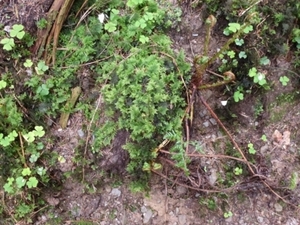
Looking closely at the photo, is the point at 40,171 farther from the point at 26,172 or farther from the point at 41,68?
the point at 41,68

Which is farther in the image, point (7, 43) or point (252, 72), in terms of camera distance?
point (252, 72)

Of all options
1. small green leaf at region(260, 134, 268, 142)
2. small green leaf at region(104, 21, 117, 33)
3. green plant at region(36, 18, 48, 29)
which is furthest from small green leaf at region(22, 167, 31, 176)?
small green leaf at region(260, 134, 268, 142)

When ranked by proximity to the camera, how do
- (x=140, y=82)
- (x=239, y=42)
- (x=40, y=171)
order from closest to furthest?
1. (x=140, y=82)
2. (x=40, y=171)
3. (x=239, y=42)

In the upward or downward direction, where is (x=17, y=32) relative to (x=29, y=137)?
upward

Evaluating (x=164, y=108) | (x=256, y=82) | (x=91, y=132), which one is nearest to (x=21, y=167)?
(x=91, y=132)

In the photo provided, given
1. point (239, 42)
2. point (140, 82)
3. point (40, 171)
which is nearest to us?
point (140, 82)

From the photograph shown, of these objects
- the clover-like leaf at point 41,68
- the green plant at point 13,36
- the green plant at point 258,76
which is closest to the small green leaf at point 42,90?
the clover-like leaf at point 41,68

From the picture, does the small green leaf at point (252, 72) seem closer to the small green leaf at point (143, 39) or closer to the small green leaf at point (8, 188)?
the small green leaf at point (143, 39)

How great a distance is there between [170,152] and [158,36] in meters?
0.86

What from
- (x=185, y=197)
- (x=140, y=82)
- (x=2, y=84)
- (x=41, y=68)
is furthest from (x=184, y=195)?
(x=2, y=84)

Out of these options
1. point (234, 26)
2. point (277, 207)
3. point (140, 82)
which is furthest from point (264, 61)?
point (277, 207)

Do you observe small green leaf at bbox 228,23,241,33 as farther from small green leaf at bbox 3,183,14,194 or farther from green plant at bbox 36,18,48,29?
small green leaf at bbox 3,183,14,194

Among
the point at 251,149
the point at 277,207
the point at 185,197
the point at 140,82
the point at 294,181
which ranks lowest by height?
the point at 277,207

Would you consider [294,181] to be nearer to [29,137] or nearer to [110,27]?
[110,27]
